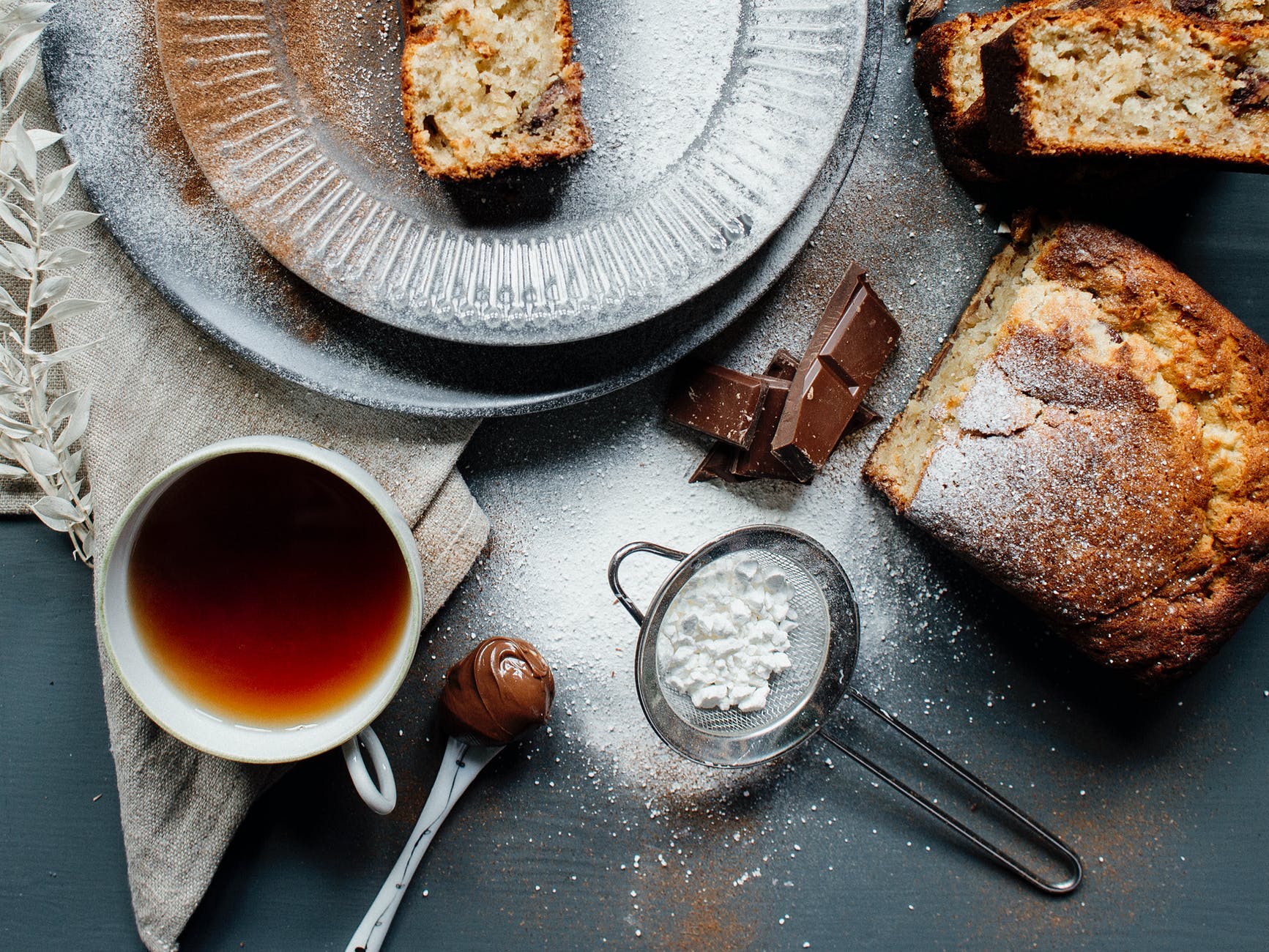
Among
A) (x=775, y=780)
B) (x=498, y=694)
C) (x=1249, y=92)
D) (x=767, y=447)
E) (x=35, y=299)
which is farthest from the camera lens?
(x=775, y=780)

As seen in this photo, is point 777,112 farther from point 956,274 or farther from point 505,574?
point 505,574

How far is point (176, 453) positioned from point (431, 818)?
3.38 ft

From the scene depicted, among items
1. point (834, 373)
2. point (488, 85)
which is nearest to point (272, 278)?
point (488, 85)

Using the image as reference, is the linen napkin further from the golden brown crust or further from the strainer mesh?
the golden brown crust

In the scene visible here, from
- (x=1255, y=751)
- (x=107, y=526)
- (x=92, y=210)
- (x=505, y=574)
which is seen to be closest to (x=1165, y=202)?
(x=1255, y=751)

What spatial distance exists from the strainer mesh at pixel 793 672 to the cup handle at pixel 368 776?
25.6 inches

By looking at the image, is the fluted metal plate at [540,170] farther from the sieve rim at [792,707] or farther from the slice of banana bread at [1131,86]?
the sieve rim at [792,707]

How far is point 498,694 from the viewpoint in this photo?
1.86 m

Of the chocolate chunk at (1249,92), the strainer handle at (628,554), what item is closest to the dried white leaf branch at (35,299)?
the strainer handle at (628,554)

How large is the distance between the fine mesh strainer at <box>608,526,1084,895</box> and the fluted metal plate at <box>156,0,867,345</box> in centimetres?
57

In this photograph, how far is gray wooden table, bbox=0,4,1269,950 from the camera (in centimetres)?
202

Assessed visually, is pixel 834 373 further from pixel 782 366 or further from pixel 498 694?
pixel 498 694

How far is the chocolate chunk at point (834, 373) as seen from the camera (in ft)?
6.18

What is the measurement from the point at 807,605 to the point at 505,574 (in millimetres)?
732
